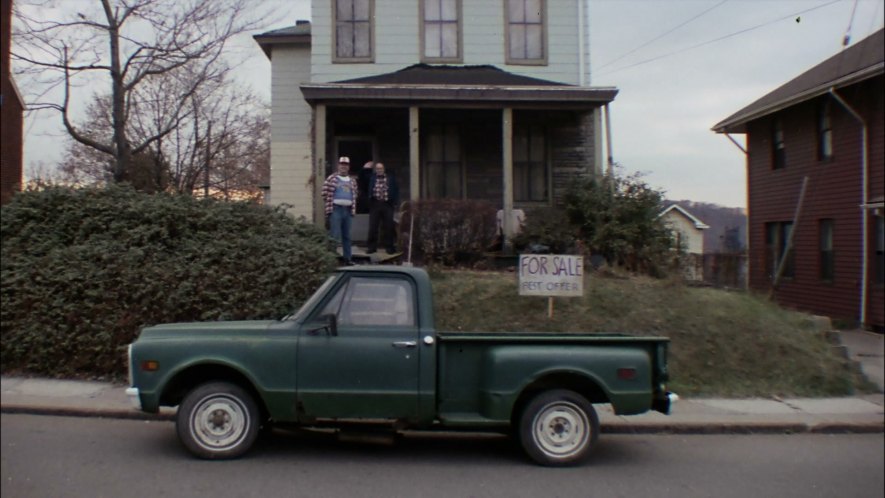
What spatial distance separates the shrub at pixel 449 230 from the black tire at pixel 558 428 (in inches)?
270

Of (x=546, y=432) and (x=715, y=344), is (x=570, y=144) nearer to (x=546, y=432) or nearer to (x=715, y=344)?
(x=715, y=344)

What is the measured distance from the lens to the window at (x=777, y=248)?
14.8 m

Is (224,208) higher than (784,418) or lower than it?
higher

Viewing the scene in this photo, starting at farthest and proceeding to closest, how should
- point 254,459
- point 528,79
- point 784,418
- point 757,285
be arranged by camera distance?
point 528,79 → point 757,285 → point 784,418 → point 254,459

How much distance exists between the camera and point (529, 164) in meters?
18.7

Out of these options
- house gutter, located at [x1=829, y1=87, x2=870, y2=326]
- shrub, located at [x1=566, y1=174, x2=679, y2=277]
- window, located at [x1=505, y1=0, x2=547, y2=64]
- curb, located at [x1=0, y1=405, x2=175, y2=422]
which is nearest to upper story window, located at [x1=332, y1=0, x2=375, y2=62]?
window, located at [x1=505, y1=0, x2=547, y2=64]

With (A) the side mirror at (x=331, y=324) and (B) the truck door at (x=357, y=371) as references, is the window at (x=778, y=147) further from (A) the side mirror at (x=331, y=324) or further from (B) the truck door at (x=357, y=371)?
(A) the side mirror at (x=331, y=324)

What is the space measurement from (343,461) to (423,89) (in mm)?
10569

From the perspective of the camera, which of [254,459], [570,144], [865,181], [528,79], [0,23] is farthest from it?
[570,144]

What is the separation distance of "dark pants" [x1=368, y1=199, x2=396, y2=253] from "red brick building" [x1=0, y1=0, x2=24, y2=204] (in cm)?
591

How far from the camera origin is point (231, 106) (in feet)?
100

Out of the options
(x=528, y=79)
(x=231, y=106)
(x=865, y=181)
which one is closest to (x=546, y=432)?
(x=865, y=181)

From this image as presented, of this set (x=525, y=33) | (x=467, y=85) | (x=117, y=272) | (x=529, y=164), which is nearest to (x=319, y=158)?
(x=467, y=85)

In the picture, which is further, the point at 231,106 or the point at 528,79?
the point at 231,106
